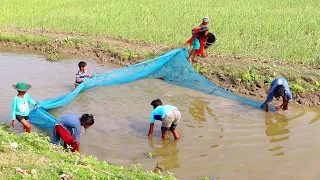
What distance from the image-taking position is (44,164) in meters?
4.16

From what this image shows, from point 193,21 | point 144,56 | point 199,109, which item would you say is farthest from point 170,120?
point 193,21

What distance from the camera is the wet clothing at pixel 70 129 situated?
5363mm

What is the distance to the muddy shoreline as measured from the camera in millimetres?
8609

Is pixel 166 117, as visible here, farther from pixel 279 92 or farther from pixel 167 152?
pixel 279 92

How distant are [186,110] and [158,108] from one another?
1.62 m

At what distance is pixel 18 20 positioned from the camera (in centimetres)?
1418

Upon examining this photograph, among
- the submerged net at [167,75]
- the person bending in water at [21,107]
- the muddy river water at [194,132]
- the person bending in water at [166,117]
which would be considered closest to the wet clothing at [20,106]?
the person bending in water at [21,107]

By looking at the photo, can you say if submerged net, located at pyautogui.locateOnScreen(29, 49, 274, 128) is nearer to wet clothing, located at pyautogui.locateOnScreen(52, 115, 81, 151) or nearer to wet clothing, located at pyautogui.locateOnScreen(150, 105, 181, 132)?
wet clothing, located at pyautogui.locateOnScreen(150, 105, 181, 132)

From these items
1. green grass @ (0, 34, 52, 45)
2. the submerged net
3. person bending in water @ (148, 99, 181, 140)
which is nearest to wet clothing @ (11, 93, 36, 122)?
the submerged net

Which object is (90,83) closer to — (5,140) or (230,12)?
(5,140)

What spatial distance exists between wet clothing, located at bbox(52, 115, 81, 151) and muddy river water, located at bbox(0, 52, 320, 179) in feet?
1.77

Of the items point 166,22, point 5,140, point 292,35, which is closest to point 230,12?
point 166,22

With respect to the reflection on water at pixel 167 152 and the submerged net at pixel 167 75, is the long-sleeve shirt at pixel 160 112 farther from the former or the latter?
the submerged net at pixel 167 75

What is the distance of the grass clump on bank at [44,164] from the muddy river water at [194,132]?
1.14 metres
